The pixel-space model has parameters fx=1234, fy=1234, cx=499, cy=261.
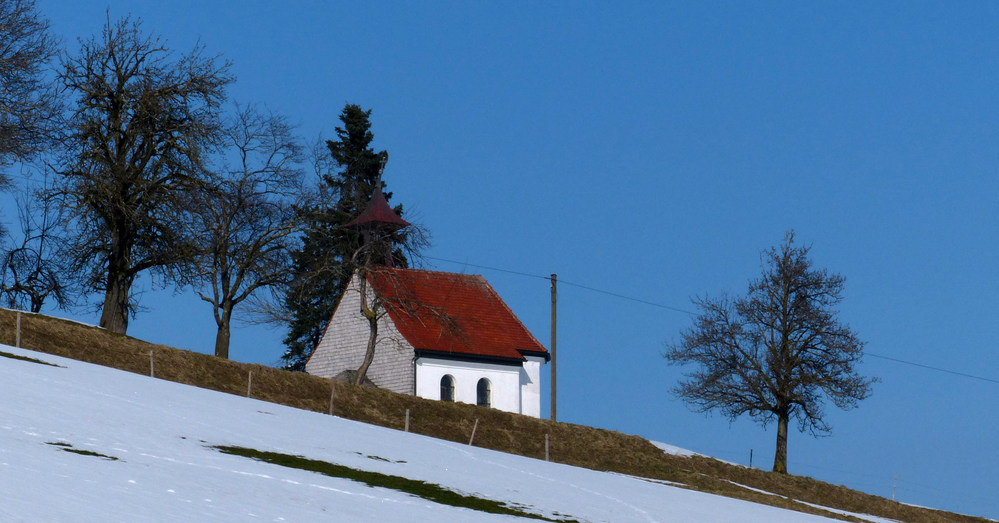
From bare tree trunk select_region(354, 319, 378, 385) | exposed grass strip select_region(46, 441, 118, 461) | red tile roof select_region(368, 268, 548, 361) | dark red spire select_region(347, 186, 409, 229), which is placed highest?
dark red spire select_region(347, 186, 409, 229)

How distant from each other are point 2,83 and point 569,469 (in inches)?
1023

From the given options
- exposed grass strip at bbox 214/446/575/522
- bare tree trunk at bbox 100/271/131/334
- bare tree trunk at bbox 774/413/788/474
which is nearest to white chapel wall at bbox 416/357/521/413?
bare tree trunk at bbox 774/413/788/474

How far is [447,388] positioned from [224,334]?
37.8 ft

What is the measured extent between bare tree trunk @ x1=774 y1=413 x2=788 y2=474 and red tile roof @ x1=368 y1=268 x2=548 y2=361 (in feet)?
41.6

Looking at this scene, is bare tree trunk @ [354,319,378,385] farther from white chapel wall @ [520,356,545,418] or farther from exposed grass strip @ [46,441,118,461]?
exposed grass strip @ [46,441,118,461]

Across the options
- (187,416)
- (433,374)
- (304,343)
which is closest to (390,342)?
(433,374)

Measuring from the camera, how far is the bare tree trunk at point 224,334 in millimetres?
56078

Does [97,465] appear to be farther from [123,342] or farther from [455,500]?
[123,342]

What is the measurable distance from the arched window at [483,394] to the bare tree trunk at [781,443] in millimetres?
14148

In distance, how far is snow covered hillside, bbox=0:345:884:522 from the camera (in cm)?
1992

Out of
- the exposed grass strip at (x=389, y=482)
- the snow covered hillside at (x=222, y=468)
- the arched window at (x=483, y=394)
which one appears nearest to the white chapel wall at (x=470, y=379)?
the arched window at (x=483, y=394)

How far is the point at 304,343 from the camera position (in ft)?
236

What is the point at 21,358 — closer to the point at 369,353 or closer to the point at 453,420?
the point at 453,420

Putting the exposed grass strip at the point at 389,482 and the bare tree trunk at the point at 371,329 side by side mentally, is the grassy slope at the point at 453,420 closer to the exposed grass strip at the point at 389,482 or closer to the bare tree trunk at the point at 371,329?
the bare tree trunk at the point at 371,329
